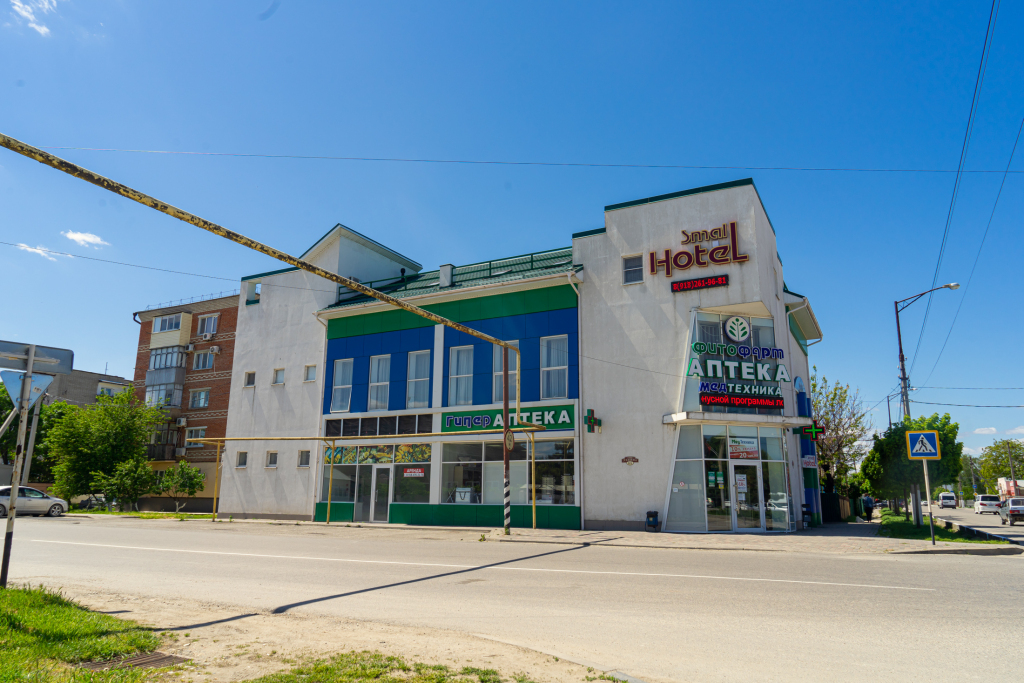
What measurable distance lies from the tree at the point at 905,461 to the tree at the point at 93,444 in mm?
40724

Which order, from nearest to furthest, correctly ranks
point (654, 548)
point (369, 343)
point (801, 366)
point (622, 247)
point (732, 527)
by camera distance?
point (654, 548) → point (732, 527) → point (622, 247) → point (369, 343) → point (801, 366)

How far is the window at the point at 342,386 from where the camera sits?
2925cm

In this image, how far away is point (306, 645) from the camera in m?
6.38

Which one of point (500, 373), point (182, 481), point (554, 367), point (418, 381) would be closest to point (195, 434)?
point (182, 481)

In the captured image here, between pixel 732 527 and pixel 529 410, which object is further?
pixel 529 410

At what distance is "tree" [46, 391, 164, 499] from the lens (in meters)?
39.5

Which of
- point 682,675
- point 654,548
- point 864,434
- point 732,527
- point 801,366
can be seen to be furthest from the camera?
point 864,434

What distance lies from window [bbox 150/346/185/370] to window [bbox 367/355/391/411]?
23402mm

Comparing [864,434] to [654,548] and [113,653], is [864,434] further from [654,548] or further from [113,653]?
[113,653]

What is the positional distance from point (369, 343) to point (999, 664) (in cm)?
2592

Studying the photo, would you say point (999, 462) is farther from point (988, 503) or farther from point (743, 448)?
point (743, 448)

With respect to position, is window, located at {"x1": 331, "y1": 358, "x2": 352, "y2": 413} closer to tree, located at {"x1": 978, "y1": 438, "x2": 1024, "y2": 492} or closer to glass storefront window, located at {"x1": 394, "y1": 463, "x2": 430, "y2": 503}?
glass storefront window, located at {"x1": 394, "y1": 463, "x2": 430, "y2": 503}

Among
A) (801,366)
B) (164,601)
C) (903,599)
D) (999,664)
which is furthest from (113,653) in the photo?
(801,366)

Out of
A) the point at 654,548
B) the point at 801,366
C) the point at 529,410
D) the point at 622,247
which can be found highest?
the point at 622,247
